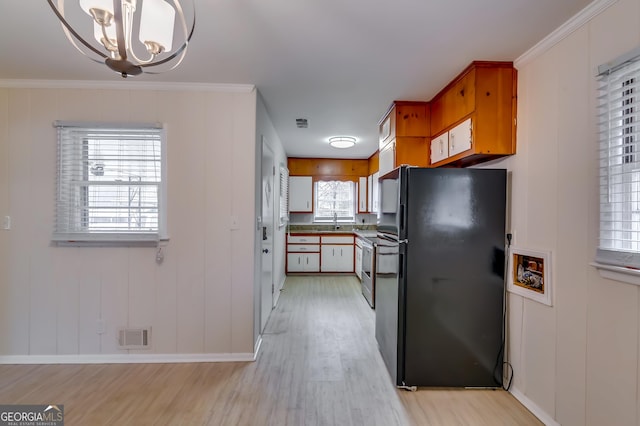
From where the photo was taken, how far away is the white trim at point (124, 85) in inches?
94.7

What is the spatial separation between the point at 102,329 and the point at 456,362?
2.89 metres

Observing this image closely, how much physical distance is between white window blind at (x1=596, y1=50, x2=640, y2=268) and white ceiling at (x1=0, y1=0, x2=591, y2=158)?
1.51 feet

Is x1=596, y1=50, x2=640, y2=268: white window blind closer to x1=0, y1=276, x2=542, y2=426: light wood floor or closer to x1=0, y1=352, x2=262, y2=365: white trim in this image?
x1=0, y1=276, x2=542, y2=426: light wood floor

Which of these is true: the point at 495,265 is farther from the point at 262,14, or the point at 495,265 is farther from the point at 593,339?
the point at 262,14

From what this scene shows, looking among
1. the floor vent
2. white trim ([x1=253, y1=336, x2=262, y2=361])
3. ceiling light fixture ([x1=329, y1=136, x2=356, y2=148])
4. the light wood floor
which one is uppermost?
ceiling light fixture ([x1=329, y1=136, x2=356, y2=148])

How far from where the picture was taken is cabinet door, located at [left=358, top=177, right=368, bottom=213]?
588 centimetres

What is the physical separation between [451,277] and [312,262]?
12.3 feet

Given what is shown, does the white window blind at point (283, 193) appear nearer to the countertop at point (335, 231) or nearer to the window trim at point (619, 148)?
the countertop at point (335, 231)

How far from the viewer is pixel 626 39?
1.36m

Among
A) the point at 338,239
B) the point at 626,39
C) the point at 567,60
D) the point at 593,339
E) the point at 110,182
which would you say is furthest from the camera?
the point at 338,239

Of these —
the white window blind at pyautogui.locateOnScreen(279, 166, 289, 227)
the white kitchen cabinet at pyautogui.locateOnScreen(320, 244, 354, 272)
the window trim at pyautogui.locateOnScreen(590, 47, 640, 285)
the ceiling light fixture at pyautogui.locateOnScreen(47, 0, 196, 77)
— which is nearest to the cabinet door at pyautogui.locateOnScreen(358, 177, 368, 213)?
the white kitchen cabinet at pyautogui.locateOnScreen(320, 244, 354, 272)

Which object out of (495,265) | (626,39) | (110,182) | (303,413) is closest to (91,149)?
(110,182)

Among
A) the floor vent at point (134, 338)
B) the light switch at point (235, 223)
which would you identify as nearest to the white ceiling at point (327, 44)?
the light switch at point (235, 223)

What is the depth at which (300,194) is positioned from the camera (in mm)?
5848
